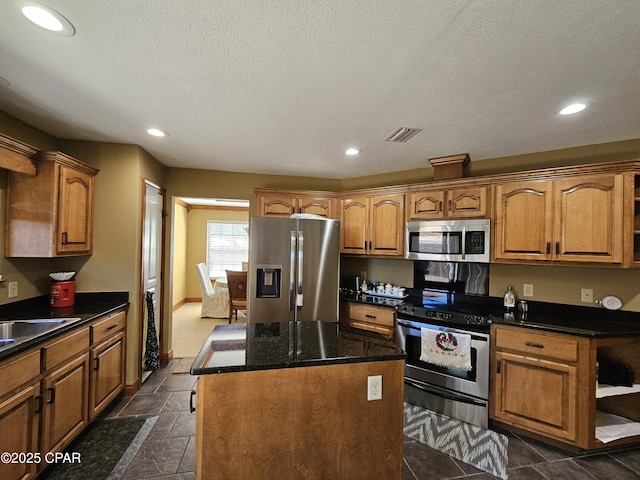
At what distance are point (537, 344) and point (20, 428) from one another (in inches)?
135

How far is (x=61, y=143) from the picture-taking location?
9.17 ft

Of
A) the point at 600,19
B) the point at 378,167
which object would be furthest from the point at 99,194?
the point at 600,19

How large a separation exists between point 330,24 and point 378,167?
2436mm

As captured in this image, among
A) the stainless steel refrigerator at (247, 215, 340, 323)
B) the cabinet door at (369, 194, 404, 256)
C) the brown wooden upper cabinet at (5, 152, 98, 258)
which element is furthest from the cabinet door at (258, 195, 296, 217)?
the brown wooden upper cabinet at (5, 152, 98, 258)

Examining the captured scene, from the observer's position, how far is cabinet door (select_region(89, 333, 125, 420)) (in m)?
2.32

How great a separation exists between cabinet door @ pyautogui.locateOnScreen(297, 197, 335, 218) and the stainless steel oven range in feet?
4.93

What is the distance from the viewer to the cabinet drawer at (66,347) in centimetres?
183

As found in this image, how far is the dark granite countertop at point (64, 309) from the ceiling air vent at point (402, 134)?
2804 mm

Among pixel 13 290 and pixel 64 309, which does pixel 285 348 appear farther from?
pixel 13 290

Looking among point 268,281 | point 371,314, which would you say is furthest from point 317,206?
point 371,314

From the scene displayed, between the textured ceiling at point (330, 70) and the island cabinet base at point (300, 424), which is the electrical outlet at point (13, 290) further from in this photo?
the island cabinet base at point (300, 424)

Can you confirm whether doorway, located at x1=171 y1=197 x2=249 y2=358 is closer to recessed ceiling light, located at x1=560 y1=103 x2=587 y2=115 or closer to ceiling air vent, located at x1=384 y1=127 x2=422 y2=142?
ceiling air vent, located at x1=384 y1=127 x2=422 y2=142

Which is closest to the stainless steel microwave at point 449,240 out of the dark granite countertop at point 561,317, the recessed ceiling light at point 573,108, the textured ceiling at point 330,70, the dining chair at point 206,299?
the dark granite countertop at point 561,317

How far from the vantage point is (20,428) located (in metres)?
1.65
